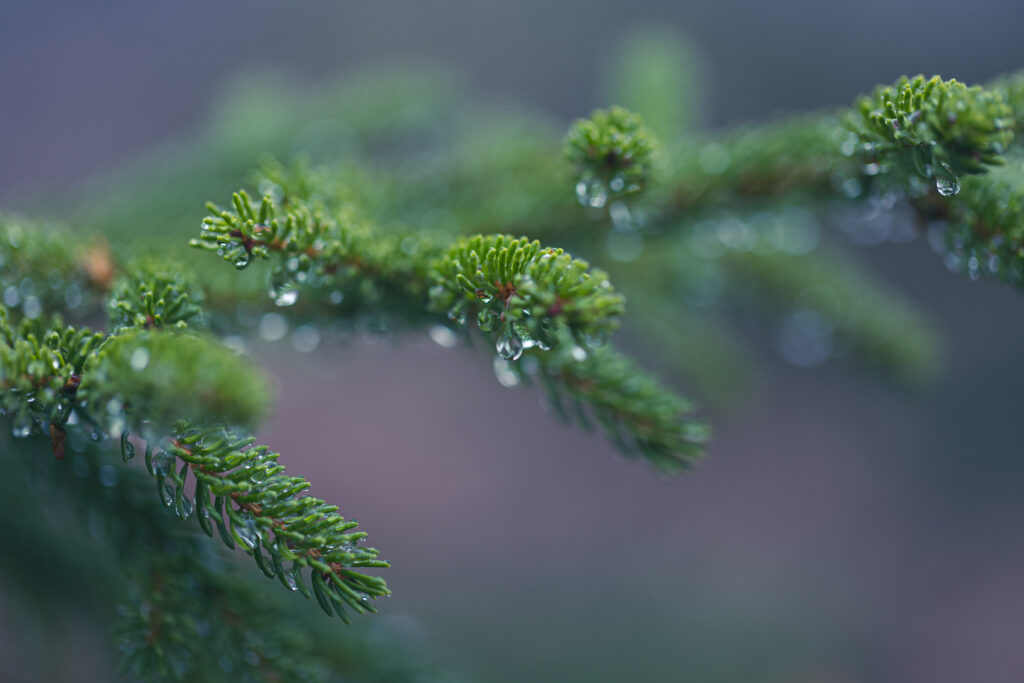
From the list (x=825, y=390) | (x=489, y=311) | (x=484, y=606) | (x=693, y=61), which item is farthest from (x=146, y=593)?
(x=825, y=390)

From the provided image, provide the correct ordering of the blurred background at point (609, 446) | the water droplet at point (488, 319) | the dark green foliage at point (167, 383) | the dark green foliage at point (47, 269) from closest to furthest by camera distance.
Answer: the dark green foliage at point (167, 383), the water droplet at point (488, 319), the dark green foliage at point (47, 269), the blurred background at point (609, 446)

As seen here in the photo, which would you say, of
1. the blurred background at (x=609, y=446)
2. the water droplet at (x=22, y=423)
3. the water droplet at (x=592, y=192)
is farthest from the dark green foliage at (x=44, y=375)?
the blurred background at (x=609, y=446)

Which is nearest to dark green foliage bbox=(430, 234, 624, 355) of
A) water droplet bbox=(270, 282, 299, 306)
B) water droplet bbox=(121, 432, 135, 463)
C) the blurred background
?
water droplet bbox=(270, 282, 299, 306)

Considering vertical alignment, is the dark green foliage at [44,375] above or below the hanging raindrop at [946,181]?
below

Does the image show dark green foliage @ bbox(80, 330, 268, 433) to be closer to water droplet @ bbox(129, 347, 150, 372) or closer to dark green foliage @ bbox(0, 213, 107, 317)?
water droplet @ bbox(129, 347, 150, 372)

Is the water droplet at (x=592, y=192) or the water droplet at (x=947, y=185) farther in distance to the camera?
the water droplet at (x=592, y=192)

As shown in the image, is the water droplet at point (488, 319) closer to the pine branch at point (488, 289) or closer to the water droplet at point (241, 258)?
the pine branch at point (488, 289)

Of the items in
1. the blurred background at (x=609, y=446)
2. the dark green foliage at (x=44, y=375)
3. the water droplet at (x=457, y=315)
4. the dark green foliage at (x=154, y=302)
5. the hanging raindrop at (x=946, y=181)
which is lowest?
the dark green foliage at (x=44, y=375)
